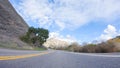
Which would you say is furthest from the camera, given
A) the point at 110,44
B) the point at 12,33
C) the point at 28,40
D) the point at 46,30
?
the point at 46,30

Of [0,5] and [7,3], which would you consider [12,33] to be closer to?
[0,5]

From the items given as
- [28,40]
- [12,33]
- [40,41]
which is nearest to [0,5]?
[12,33]

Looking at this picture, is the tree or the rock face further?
the tree

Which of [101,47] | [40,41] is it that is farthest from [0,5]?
[101,47]

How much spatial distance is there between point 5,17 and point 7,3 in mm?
9785

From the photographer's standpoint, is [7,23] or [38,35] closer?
[7,23]

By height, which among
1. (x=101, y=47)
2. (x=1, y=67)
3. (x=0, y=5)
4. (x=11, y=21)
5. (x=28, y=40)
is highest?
(x=0, y=5)

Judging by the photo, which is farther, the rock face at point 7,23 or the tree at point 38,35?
the tree at point 38,35

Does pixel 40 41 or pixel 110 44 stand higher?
pixel 40 41

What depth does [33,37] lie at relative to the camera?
66062 millimetres

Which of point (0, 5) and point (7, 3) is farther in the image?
point (7, 3)

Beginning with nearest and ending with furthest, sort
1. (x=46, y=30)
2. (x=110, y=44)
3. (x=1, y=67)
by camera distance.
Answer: (x=1, y=67) < (x=110, y=44) < (x=46, y=30)

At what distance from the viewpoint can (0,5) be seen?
54906 millimetres

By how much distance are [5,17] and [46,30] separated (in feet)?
64.5
